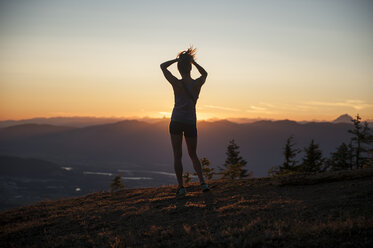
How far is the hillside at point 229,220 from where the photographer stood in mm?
4109

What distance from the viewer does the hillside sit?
13.5 feet

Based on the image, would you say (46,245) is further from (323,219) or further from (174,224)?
(323,219)

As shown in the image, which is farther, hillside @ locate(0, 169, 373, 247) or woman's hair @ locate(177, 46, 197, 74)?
woman's hair @ locate(177, 46, 197, 74)

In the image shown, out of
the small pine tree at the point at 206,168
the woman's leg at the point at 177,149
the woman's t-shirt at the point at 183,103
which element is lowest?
the small pine tree at the point at 206,168

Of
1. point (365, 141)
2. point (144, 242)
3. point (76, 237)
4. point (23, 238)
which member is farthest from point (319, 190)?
point (365, 141)

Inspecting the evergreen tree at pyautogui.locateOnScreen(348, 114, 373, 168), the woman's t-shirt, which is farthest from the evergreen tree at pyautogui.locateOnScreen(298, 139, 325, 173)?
the woman's t-shirt

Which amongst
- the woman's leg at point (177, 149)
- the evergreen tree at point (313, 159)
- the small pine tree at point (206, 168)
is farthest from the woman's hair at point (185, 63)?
the evergreen tree at point (313, 159)

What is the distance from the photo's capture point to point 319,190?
295 inches

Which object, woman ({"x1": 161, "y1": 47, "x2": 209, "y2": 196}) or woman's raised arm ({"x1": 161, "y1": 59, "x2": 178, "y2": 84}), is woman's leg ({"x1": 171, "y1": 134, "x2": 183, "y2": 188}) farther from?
woman's raised arm ({"x1": 161, "y1": 59, "x2": 178, "y2": 84})

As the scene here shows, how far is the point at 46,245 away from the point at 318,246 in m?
4.76

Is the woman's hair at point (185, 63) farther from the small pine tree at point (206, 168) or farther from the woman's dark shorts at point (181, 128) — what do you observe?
the small pine tree at point (206, 168)

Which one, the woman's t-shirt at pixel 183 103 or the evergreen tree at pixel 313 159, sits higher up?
the woman's t-shirt at pixel 183 103

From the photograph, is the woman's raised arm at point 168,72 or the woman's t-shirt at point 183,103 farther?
the woman's t-shirt at point 183,103

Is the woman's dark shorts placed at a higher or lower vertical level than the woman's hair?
lower
